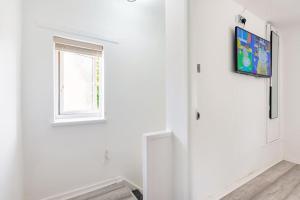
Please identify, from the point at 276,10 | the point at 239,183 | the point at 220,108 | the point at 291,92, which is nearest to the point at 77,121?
the point at 220,108

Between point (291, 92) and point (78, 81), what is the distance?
3.59 meters

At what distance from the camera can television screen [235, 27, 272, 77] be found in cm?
213

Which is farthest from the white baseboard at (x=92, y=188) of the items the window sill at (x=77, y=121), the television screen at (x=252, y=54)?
the television screen at (x=252, y=54)

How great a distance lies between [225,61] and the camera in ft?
6.69

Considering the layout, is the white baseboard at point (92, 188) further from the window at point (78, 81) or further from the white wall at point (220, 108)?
the white wall at point (220, 108)

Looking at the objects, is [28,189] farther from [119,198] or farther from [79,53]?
[79,53]

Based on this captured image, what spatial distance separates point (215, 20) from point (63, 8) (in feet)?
5.61

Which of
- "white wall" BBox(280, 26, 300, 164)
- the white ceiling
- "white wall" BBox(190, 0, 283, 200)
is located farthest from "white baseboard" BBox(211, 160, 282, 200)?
the white ceiling

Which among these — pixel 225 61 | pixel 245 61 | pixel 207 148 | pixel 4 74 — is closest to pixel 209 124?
pixel 207 148

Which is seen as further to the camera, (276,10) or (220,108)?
(276,10)

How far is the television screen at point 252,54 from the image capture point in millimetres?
2131

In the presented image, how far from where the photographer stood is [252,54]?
2361mm

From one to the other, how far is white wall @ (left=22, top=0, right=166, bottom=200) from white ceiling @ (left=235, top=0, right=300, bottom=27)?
1242 mm

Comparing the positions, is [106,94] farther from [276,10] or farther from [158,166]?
[276,10]
